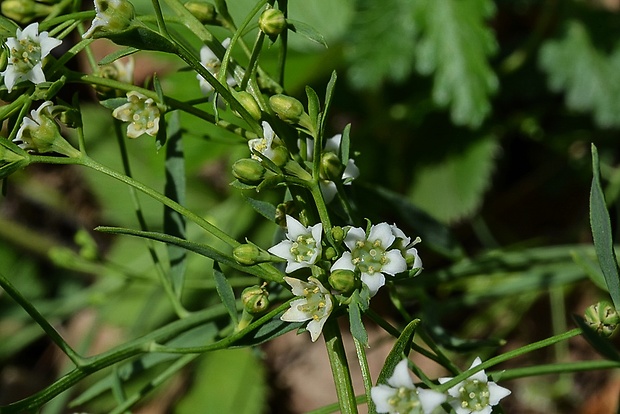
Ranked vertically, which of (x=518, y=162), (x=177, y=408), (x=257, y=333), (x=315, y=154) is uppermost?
(x=315, y=154)

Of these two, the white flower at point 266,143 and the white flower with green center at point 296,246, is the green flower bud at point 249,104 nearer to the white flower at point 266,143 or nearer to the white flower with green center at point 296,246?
the white flower at point 266,143

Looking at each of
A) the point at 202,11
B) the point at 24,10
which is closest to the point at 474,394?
the point at 202,11

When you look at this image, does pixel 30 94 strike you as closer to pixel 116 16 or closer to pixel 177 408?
pixel 116 16

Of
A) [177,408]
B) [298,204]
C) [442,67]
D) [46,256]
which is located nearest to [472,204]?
[442,67]

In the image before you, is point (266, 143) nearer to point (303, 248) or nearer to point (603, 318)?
point (303, 248)

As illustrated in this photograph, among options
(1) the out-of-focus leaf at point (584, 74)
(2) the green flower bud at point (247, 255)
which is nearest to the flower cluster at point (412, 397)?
(2) the green flower bud at point (247, 255)
